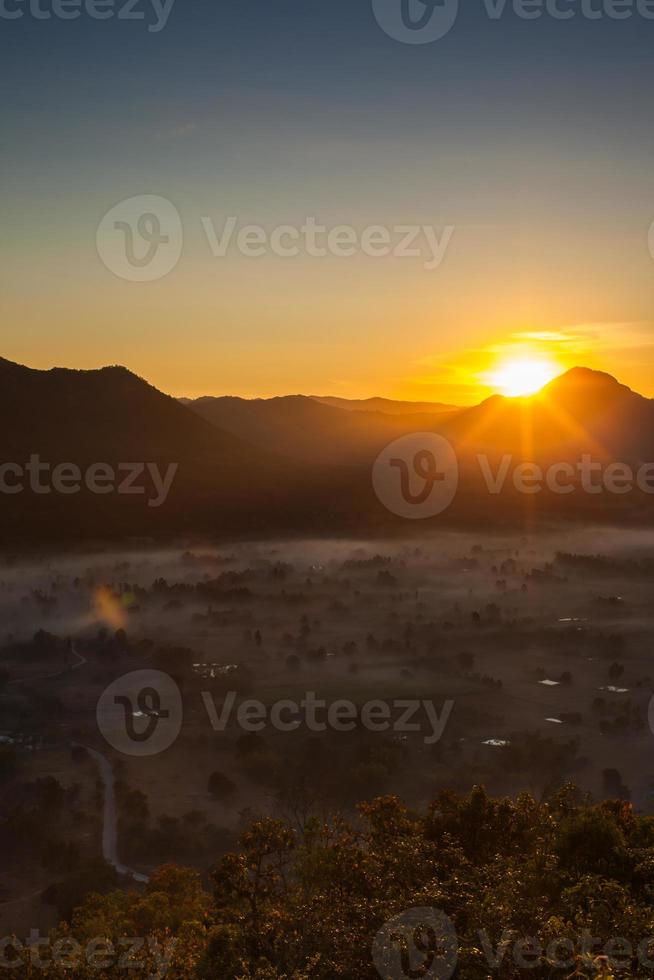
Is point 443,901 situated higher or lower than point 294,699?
higher

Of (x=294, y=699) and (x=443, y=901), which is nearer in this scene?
(x=443, y=901)

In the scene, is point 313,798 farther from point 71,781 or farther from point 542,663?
point 542,663

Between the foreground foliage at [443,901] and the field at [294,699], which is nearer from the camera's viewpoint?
the foreground foliage at [443,901]

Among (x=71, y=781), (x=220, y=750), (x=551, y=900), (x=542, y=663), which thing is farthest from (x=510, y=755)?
(x=551, y=900)

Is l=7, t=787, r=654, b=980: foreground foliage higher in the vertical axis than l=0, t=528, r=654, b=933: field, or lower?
higher

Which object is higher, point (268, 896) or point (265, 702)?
point (268, 896)

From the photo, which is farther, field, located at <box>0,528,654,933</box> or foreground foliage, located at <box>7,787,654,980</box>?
field, located at <box>0,528,654,933</box>

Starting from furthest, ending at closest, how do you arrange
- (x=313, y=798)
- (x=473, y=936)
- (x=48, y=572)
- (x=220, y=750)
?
1. (x=48, y=572)
2. (x=220, y=750)
3. (x=313, y=798)
4. (x=473, y=936)

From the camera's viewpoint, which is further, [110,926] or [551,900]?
[110,926]

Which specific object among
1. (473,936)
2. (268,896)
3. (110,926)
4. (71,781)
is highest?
(473,936)

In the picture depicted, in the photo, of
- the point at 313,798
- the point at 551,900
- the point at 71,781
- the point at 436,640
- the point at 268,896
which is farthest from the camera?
the point at 436,640

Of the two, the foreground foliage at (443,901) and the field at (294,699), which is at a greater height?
the foreground foliage at (443,901)
